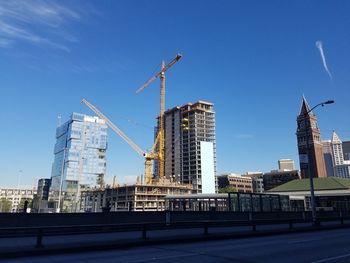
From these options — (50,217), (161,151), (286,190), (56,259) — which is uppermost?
(161,151)

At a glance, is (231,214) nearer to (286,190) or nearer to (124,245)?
(124,245)

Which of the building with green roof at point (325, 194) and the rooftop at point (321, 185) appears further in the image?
the rooftop at point (321, 185)


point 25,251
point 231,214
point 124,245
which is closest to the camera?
point 25,251

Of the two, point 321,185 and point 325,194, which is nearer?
point 325,194

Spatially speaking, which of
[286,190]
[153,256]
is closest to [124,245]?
[153,256]

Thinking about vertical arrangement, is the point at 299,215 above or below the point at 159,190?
below

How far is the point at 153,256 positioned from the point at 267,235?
11.4m

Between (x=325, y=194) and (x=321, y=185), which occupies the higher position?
(x=321, y=185)

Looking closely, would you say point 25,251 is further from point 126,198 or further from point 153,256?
point 126,198

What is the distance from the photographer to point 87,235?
19.7 meters

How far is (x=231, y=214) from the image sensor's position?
3166 centimetres

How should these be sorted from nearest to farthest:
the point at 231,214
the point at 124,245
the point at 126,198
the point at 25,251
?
1. the point at 25,251
2. the point at 124,245
3. the point at 231,214
4. the point at 126,198

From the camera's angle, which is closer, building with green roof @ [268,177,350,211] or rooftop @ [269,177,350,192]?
building with green roof @ [268,177,350,211]

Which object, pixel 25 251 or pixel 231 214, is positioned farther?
pixel 231 214
